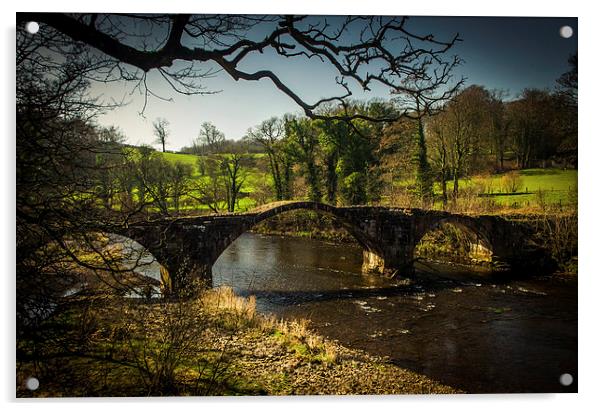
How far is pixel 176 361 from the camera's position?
13.3ft

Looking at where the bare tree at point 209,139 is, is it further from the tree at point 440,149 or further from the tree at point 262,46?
the tree at point 440,149

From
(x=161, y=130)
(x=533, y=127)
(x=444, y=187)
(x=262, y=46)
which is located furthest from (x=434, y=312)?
(x=262, y=46)

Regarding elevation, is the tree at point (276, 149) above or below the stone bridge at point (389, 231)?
above

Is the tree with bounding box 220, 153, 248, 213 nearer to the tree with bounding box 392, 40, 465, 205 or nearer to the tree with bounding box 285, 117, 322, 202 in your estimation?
the tree with bounding box 285, 117, 322, 202

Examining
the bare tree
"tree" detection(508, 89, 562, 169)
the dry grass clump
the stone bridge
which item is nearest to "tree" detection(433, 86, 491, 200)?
"tree" detection(508, 89, 562, 169)

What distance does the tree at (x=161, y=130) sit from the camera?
463 centimetres

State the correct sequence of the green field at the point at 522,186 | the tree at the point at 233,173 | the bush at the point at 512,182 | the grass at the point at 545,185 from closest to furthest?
the grass at the point at 545,185
the green field at the point at 522,186
the bush at the point at 512,182
the tree at the point at 233,173

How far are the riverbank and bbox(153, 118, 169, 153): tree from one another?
1.95 metres

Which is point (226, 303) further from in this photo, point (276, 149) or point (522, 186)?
point (522, 186)

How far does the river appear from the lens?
489 cm

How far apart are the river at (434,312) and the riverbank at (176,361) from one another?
776mm

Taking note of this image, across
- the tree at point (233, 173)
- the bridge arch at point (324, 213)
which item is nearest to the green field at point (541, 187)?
the bridge arch at point (324, 213)
